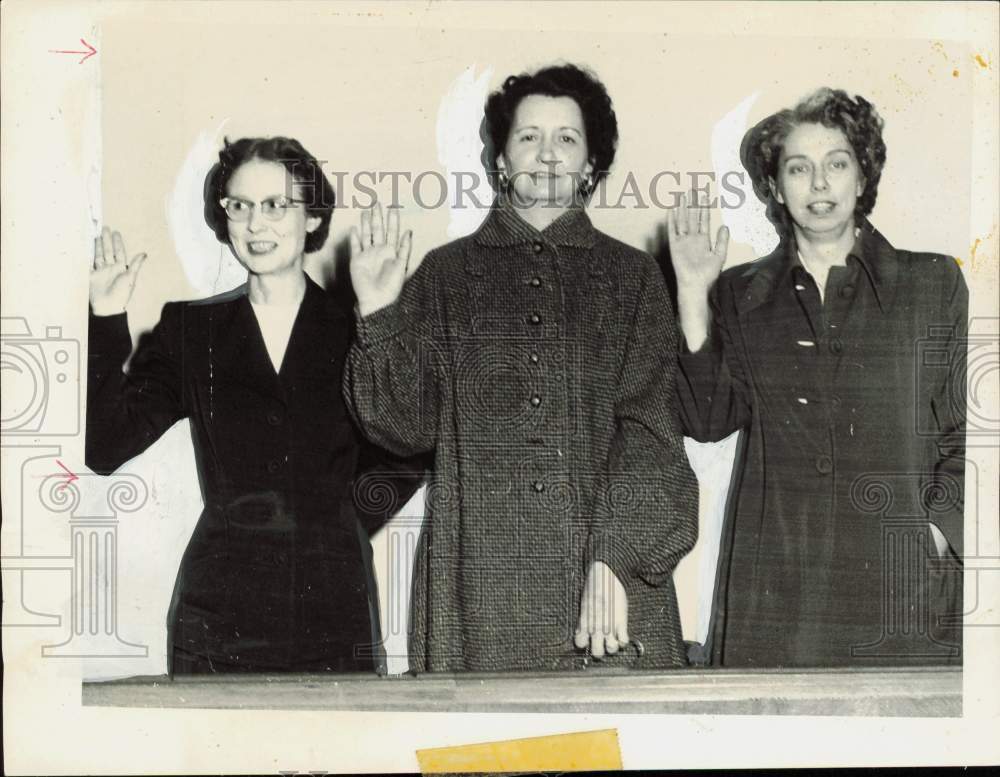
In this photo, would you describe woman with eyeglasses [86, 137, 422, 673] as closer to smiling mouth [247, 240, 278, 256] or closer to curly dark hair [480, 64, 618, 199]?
smiling mouth [247, 240, 278, 256]

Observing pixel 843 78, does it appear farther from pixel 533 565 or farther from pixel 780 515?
pixel 533 565

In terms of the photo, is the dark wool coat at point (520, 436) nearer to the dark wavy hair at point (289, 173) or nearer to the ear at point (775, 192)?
the dark wavy hair at point (289, 173)

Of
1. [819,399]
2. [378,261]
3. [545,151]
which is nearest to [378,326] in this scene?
[378,261]

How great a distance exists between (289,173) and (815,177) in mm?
1072

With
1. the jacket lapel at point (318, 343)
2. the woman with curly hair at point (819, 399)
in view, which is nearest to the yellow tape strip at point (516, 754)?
the woman with curly hair at point (819, 399)

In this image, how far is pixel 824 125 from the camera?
2705 mm

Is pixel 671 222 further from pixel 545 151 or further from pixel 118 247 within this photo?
pixel 118 247

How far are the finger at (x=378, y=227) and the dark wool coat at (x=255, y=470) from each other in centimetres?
15

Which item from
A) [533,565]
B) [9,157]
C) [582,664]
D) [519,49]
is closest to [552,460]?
[533,565]

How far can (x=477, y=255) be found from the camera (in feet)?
8.69

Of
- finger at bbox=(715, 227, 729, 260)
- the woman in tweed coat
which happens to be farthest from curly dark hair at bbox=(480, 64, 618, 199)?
finger at bbox=(715, 227, 729, 260)

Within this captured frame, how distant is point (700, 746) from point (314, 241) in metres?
1.30

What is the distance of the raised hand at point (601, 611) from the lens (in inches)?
103

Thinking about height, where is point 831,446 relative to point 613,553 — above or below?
above
